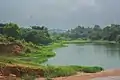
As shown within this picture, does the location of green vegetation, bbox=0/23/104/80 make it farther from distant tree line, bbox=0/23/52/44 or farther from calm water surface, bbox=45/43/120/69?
calm water surface, bbox=45/43/120/69

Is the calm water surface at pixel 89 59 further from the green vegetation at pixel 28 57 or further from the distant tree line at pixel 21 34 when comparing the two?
the distant tree line at pixel 21 34

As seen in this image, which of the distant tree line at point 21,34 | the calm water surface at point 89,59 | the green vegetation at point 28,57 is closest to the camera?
the green vegetation at point 28,57

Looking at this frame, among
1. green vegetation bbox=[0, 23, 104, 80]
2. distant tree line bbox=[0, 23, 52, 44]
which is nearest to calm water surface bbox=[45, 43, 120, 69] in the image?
green vegetation bbox=[0, 23, 104, 80]

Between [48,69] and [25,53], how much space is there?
25.7 meters

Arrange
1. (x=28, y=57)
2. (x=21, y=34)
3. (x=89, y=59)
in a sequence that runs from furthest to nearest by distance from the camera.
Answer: (x=21, y=34) < (x=89, y=59) < (x=28, y=57)

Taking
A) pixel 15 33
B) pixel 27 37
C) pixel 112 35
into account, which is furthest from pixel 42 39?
pixel 112 35

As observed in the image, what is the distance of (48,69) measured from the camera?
29.0 metres

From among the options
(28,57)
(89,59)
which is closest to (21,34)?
(28,57)

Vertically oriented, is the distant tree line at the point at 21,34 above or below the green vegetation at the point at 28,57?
above

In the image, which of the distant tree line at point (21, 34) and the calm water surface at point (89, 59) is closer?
the calm water surface at point (89, 59)

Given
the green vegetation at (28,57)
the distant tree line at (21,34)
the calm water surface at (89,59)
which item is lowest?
the calm water surface at (89,59)

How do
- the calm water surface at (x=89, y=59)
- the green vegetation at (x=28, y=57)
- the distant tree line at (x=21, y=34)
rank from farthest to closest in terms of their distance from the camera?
the distant tree line at (x=21, y=34) → the calm water surface at (x=89, y=59) → the green vegetation at (x=28, y=57)

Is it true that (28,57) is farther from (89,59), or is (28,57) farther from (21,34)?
(21,34)

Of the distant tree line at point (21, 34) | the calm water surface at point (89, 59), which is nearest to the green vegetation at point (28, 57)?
the distant tree line at point (21, 34)
